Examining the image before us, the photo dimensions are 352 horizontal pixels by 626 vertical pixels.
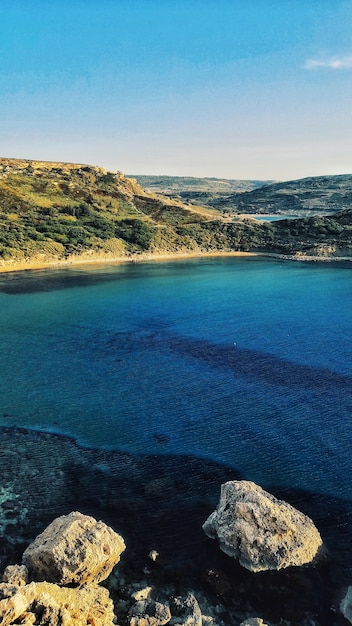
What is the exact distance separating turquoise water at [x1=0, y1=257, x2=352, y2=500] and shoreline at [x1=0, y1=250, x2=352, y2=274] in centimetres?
2195

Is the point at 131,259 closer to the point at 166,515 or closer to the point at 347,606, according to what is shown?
the point at 166,515

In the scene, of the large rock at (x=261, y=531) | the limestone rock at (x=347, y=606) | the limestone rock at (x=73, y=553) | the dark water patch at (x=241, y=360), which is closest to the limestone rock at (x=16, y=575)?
the limestone rock at (x=73, y=553)

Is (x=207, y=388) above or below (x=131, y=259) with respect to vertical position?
above

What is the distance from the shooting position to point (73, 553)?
14195mm

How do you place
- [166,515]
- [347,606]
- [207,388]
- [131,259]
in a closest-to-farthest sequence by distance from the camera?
[347,606] → [166,515] → [207,388] → [131,259]

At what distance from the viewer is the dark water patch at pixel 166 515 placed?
14.6 m

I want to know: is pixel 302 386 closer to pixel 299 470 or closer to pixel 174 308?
pixel 299 470

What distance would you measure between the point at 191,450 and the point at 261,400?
7504mm

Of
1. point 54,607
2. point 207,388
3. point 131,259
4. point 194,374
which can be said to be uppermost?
point 54,607

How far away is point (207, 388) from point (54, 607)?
66.5 ft

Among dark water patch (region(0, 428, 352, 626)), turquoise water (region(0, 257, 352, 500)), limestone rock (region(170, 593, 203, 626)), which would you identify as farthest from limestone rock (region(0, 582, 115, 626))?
turquoise water (region(0, 257, 352, 500))

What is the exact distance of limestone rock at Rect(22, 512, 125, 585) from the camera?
14016 mm

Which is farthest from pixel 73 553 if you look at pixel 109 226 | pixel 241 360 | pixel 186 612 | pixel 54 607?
pixel 109 226

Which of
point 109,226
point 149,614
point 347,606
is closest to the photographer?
point 149,614
